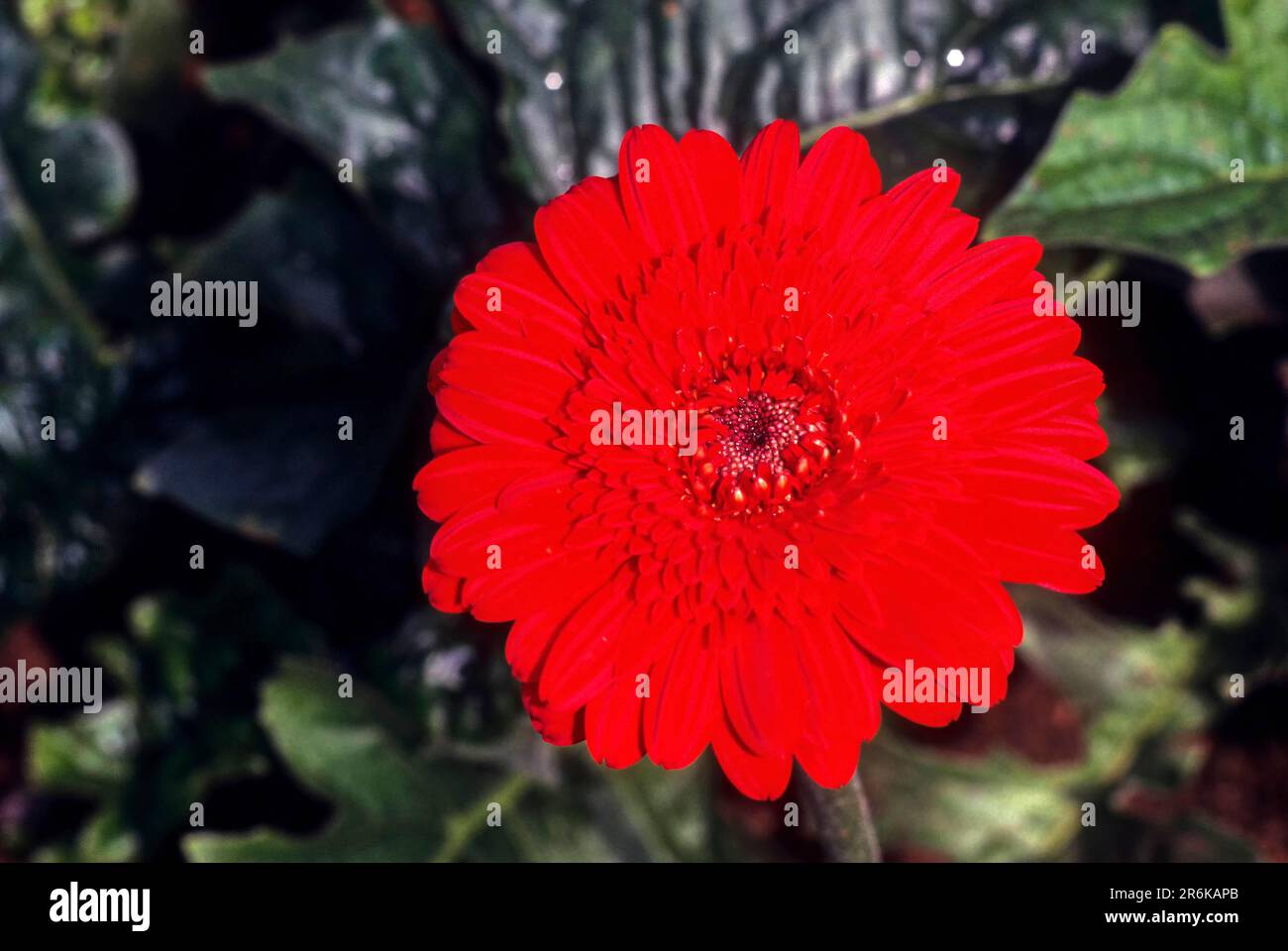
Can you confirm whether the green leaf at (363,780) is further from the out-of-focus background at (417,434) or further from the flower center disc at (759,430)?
the flower center disc at (759,430)

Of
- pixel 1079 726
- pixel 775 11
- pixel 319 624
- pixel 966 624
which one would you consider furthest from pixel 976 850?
pixel 775 11

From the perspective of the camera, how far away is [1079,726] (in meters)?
1.51

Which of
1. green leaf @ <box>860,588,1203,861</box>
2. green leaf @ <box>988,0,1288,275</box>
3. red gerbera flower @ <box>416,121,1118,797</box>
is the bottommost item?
green leaf @ <box>860,588,1203,861</box>

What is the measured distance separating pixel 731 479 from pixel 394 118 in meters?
0.73

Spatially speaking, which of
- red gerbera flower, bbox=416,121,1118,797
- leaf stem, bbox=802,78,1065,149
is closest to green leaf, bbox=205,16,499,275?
leaf stem, bbox=802,78,1065,149

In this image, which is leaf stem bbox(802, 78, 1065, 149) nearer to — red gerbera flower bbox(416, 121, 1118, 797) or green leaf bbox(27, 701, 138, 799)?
red gerbera flower bbox(416, 121, 1118, 797)

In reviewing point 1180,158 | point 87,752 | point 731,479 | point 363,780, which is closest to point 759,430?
point 731,479

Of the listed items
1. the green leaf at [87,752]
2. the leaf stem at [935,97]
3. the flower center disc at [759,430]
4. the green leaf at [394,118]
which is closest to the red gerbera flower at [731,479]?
the flower center disc at [759,430]

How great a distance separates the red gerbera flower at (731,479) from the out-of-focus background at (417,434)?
0.41 meters

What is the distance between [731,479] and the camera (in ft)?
2.68

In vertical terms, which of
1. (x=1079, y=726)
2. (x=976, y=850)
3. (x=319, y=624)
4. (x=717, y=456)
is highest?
(x=717, y=456)

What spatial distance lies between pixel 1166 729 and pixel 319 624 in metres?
1.11

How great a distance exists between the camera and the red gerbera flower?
0.76 meters

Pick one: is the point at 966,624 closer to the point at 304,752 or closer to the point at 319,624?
the point at 304,752
